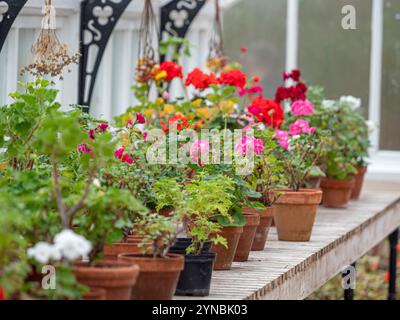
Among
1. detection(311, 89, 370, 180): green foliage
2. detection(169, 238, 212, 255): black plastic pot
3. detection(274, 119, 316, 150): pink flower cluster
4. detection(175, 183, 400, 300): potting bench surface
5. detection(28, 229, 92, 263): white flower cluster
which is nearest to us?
detection(28, 229, 92, 263): white flower cluster

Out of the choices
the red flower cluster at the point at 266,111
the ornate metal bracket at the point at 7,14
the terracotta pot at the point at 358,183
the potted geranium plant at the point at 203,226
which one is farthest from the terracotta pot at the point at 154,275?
the terracotta pot at the point at 358,183

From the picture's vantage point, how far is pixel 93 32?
5273mm

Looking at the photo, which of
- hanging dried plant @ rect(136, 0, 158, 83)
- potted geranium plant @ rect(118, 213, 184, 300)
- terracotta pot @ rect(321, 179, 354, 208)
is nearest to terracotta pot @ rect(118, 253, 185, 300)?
potted geranium plant @ rect(118, 213, 184, 300)

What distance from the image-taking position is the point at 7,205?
7.98ft

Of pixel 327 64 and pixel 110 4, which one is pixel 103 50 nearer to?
pixel 110 4

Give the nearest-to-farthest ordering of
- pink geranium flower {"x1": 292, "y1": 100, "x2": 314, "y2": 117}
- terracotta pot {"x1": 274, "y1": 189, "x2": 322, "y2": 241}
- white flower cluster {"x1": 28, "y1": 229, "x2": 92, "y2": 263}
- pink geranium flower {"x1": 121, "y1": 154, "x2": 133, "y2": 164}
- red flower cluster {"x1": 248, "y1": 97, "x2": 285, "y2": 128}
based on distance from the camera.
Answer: white flower cluster {"x1": 28, "y1": 229, "x2": 92, "y2": 263}
pink geranium flower {"x1": 121, "y1": 154, "x2": 133, "y2": 164}
terracotta pot {"x1": 274, "y1": 189, "x2": 322, "y2": 241}
red flower cluster {"x1": 248, "y1": 97, "x2": 285, "y2": 128}
pink geranium flower {"x1": 292, "y1": 100, "x2": 314, "y2": 117}

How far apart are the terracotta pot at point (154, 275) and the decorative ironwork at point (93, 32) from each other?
2.49 m

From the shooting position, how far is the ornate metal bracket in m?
4.32

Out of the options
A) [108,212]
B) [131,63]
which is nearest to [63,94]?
[131,63]

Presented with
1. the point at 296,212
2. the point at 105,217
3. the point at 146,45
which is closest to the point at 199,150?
the point at 296,212

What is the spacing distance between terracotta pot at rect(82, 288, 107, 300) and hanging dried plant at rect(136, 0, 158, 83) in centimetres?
313

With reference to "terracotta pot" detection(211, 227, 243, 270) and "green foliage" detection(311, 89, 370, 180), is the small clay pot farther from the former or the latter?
"green foliage" detection(311, 89, 370, 180)

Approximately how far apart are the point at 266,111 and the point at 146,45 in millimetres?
1020

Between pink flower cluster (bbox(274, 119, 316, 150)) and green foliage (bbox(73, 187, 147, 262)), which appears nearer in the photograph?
green foliage (bbox(73, 187, 147, 262))
